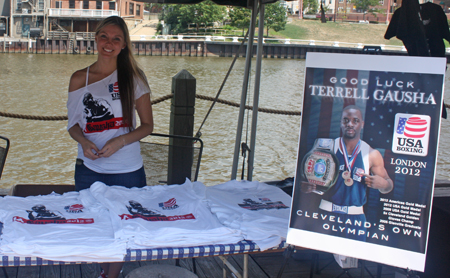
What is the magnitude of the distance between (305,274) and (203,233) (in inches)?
45.1

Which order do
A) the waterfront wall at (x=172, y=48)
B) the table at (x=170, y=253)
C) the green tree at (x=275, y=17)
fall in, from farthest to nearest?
the green tree at (x=275, y=17), the waterfront wall at (x=172, y=48), the table at (x=170, y=253)

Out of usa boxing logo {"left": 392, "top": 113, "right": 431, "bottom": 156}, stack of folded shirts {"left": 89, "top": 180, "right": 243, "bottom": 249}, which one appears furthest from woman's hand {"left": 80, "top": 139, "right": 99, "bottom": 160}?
usa boxing logo {"left": 392, "top": 113, "right": 431, "bottom": 156}

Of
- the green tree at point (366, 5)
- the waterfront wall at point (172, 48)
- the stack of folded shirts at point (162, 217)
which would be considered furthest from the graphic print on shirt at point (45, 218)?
the green tree at point (366, 5)

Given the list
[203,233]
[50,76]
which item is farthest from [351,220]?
[50,76]

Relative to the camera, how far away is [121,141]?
219 centimetres

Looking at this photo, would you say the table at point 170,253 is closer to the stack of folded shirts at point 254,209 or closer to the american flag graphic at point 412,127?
the stack of folded shirts at point 254,209

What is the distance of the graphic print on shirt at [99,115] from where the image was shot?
7.32ft

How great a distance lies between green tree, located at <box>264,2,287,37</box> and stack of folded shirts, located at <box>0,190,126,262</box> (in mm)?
40729

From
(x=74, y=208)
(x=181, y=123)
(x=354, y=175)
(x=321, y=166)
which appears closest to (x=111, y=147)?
(x=74, y=208)

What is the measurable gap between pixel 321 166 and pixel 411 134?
13.1 inches

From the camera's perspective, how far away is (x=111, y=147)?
84.6 inches

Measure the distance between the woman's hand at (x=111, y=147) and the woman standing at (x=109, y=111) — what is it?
1cm

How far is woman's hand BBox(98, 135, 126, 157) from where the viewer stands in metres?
2.15

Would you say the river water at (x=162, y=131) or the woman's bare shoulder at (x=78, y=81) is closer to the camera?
the woman's bare shoulder at (x=78, y=81)
